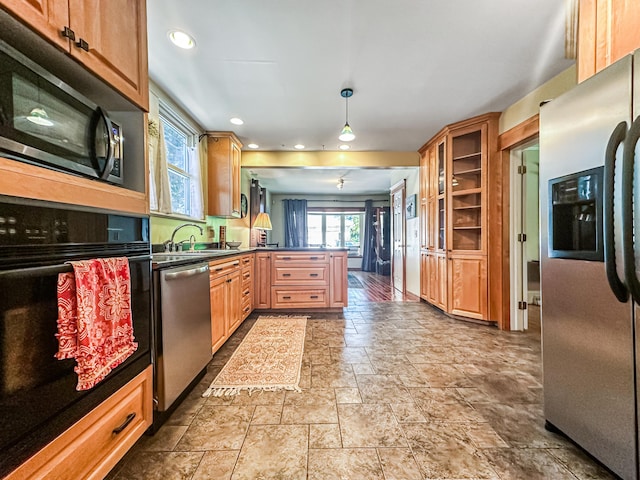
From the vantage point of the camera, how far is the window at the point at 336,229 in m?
8.81

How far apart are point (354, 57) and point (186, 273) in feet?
6.84

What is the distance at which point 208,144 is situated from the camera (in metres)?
3.64

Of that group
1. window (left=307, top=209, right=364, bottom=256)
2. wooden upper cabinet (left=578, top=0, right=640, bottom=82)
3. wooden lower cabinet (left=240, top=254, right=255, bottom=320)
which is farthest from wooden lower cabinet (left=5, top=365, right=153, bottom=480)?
window (left=307, top=209, right=364, bottom=256)

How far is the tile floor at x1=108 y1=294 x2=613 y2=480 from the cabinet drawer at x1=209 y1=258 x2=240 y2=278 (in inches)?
30.8

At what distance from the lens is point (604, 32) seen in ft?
3.84

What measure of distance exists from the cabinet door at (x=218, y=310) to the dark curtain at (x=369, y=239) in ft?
21.5

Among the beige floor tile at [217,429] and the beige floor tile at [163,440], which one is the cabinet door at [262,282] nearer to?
the beige floor tile at [217,429]

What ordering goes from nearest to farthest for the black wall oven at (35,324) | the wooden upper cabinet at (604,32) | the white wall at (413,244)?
the black wall oven at (35,324), the wooden upper cabinet at (604,32), the white wall at (413,244)

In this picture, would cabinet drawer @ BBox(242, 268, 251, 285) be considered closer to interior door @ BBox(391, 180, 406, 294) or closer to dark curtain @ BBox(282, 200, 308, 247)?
interior door @ BBox(391, 180, 406, 294)

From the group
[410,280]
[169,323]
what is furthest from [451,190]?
[169,323]

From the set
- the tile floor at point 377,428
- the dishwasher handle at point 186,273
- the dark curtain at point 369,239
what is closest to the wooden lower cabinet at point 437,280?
the tile floor at point 377,428

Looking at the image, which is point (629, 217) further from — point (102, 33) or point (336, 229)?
point (336, 229)

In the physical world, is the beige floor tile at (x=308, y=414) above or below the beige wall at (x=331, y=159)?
below

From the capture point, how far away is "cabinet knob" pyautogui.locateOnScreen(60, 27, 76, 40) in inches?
36.2
